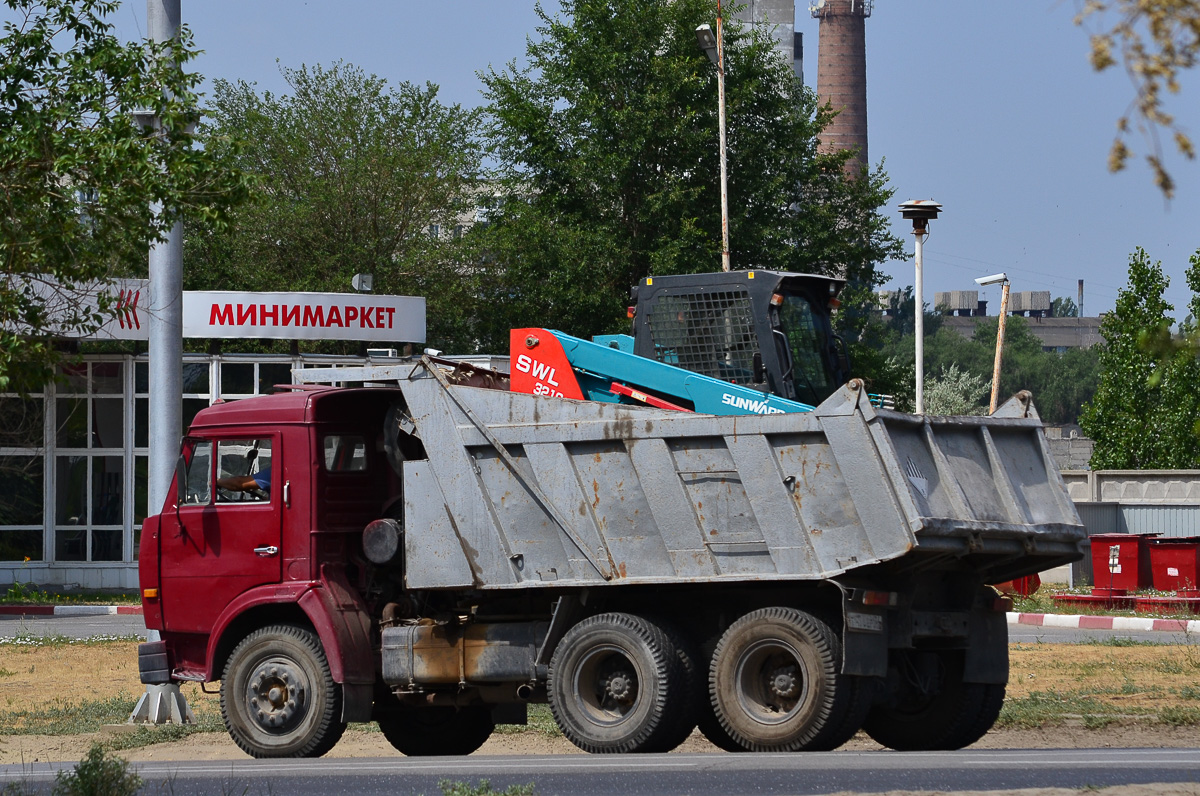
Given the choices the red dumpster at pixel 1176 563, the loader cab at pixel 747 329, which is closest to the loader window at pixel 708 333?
the loader cab at pixel 747 329

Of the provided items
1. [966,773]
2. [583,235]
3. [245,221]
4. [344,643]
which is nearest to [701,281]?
[344,643]

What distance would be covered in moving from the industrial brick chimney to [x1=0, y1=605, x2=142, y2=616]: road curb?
274 feet

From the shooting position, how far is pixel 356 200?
126ft

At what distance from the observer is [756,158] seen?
38688 millimetres

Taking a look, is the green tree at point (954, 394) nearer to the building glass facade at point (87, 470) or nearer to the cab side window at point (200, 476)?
the building glass facade at point (87, 470)

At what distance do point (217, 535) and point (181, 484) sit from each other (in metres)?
0.54

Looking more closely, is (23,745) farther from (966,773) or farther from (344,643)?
(966,773)

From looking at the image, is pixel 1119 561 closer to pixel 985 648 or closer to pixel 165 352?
pixel 985 648

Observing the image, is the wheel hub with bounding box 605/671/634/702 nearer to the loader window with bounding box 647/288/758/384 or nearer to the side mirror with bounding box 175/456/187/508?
the loader window with bounding box 647/288/758/384

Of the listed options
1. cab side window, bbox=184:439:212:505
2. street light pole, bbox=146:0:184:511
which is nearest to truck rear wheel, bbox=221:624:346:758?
cab side window, bbox=184:439:212:505

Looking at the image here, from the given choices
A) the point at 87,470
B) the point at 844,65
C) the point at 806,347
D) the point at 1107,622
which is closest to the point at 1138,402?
the point at 1107,622

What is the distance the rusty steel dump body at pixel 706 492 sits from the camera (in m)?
9.16

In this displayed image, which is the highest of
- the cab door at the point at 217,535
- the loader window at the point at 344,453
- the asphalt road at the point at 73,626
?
the loader window at the point at 344,453

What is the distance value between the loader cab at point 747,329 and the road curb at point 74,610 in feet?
49.5
